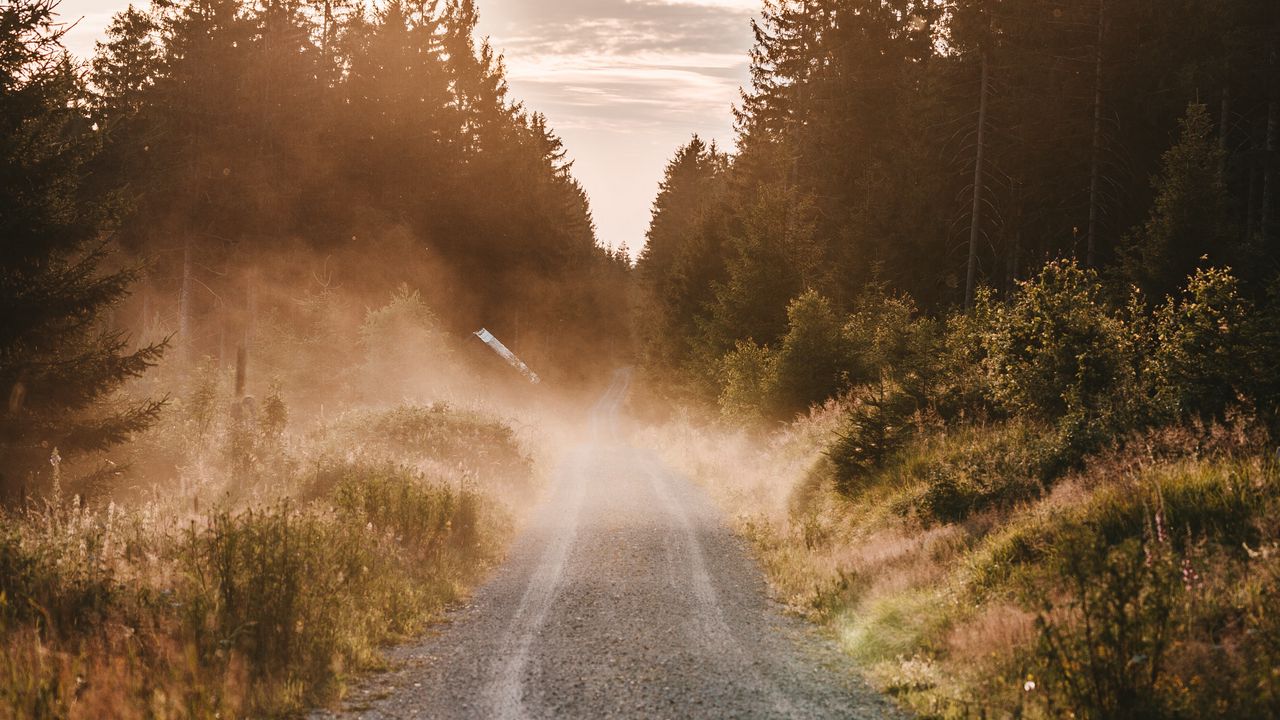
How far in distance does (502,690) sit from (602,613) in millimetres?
2596

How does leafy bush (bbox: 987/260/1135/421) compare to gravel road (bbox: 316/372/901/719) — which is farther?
leafy bush (bbox: 987/260/1135/421)

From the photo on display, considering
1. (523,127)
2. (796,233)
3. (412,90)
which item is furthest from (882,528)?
(523,127)

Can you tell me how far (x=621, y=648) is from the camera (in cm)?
801

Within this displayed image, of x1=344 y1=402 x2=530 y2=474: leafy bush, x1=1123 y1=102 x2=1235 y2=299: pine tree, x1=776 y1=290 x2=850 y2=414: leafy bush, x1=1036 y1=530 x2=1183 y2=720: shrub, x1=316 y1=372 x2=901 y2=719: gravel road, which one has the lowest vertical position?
x1=316 y1=372 x2=901 y2=719: gravel road

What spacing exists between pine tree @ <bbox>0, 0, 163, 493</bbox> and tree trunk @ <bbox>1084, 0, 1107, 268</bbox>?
30279 mm

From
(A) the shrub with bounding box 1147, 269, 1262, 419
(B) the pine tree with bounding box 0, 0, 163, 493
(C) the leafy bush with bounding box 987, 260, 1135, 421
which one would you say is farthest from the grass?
(A) the shrub with bounding box 1147, 269, 1262, 419

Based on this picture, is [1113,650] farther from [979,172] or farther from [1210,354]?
[979,172]

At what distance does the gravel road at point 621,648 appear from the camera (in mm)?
6582

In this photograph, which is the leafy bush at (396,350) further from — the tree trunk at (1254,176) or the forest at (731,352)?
the tree trunk at (1254,176)

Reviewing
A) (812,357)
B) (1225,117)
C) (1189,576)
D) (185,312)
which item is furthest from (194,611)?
(1225,117)

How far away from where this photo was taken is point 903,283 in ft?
118

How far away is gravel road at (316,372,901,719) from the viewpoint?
6.58m

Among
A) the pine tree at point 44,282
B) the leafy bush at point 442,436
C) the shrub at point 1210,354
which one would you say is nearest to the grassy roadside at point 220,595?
the pine tree at point 44,282

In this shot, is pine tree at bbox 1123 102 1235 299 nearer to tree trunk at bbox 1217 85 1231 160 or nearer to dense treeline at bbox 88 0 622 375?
tree trunk at bbox 1217 85 1231 160
